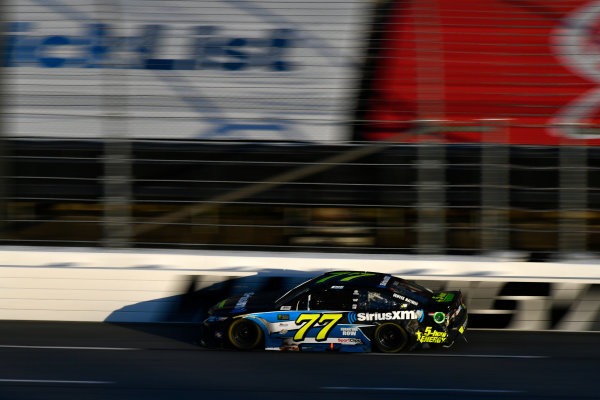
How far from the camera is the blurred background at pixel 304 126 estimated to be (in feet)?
32.3

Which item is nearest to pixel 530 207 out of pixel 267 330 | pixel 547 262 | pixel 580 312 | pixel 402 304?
pixel 547 262

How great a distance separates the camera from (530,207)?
10094 millimetres

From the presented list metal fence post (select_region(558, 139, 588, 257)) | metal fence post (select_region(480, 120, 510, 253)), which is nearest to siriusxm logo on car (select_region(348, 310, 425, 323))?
metal fence post (select_region(480, 120, 510, 253))

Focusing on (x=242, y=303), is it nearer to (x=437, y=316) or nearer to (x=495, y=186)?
(x=437, y=316)

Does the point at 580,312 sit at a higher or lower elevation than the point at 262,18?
lower

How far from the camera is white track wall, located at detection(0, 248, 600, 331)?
9.51 m

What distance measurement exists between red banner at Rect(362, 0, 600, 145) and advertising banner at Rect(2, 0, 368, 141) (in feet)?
2.14

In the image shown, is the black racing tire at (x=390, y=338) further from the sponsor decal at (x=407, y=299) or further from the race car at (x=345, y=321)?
the sponsor decal at (x=407, y=299)

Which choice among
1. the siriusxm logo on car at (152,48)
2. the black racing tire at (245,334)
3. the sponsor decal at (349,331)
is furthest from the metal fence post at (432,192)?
the siriusxm logo on car at (152,48)

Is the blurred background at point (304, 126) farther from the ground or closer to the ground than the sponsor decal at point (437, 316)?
farther from the ground

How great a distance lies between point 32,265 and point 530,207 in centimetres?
636

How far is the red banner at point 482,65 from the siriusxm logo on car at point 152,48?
1.94m

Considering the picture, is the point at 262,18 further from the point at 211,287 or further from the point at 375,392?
the point at 375,392

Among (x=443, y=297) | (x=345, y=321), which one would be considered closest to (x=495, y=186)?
(x=443, y=297)
